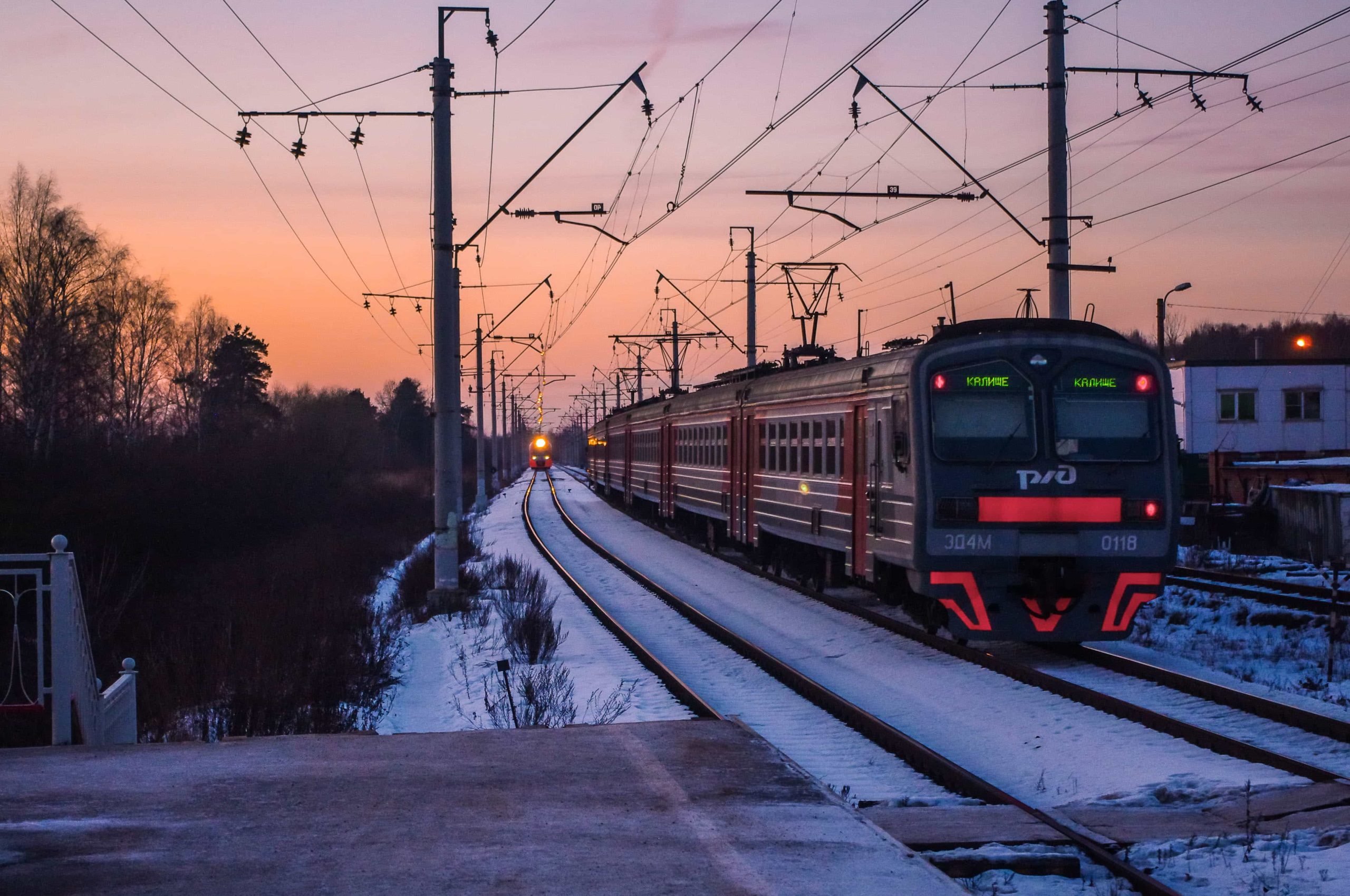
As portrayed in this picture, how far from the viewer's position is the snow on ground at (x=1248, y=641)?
36.0 ft

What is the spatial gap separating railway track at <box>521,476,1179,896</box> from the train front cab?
155cm

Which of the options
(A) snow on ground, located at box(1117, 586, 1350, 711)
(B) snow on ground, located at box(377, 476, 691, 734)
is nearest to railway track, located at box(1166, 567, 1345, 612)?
(A) snow on ground, located at box(1117, 586, 1350, 711)

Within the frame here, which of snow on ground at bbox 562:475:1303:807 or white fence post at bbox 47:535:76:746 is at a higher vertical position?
white fence post at bbox 47:535:76:746

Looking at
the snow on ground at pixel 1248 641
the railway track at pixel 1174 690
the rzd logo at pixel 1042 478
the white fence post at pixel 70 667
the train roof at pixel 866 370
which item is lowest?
the snow on ground at pixel 1248 641

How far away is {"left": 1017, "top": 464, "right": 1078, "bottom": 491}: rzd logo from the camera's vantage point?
38.0 feet

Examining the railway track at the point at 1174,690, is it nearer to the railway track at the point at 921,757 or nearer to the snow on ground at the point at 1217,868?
the snow on ground at the point at 1217,868

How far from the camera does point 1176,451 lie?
39.8ft

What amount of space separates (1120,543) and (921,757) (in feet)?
14.1

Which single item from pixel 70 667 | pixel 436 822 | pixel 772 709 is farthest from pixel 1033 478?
pixel 70 667

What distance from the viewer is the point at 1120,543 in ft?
38.0

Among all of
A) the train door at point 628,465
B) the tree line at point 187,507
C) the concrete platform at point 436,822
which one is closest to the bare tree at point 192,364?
the tree line at point 187,507

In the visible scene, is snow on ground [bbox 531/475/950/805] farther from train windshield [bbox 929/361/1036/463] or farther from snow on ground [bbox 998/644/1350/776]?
train windshield [bbox 929/361/1036/463]

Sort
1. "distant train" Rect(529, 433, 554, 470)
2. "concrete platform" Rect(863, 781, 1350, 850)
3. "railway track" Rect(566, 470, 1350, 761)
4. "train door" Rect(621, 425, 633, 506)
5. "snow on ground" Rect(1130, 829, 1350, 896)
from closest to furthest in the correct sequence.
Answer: "snow on ground" Rect(1130, 829, 1350, 896) < "concrete platform" Rect(863, 781, 1350, 850) < "railway track" Rect(566, 470, 1350, 761) < "train door" Rect(621, 425, 633, 506) < "distant train" Rect(529, 433, 554, 470)

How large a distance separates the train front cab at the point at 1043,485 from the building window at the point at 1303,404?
37.5 meters
